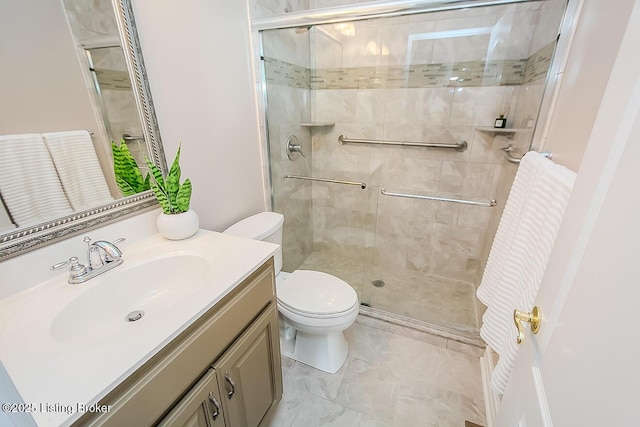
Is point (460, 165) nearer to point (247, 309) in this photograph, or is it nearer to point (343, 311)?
point (343, 311)

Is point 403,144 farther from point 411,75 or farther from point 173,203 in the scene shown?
point 173,203

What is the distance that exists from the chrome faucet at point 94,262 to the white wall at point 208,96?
46 cm

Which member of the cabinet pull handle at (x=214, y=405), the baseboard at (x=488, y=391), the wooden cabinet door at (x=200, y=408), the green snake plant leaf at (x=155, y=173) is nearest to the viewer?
the wooden cabinet door at (x=200, y=408)

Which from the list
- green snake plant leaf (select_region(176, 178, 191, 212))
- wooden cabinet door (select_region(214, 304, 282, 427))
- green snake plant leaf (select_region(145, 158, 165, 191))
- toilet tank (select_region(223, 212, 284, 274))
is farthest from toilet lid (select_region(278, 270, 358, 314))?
green snake plant leaf (select_region(145, 158, 165, 191))

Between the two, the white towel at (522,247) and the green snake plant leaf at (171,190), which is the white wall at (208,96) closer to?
the green snake plant leaf at (171,190)

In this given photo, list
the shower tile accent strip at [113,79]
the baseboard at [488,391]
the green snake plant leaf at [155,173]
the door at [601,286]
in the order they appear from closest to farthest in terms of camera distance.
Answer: the door at [601,286] → the shower tile accent strip at [113,79] → the green snake plant leaf at [155,173] → the baseboard at [488,391]

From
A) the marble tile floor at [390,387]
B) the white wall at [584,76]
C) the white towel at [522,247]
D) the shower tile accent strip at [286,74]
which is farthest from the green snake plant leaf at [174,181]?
the white wall at [584,76]

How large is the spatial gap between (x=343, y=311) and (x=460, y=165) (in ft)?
4.81

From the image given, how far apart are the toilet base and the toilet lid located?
0.20 meters

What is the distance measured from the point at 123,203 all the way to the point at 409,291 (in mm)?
1976

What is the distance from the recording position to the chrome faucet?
853mm

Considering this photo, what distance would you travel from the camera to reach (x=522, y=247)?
3.21ft

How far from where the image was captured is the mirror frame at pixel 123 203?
79 cm

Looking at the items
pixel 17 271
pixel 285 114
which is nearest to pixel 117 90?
pixel 17 271
